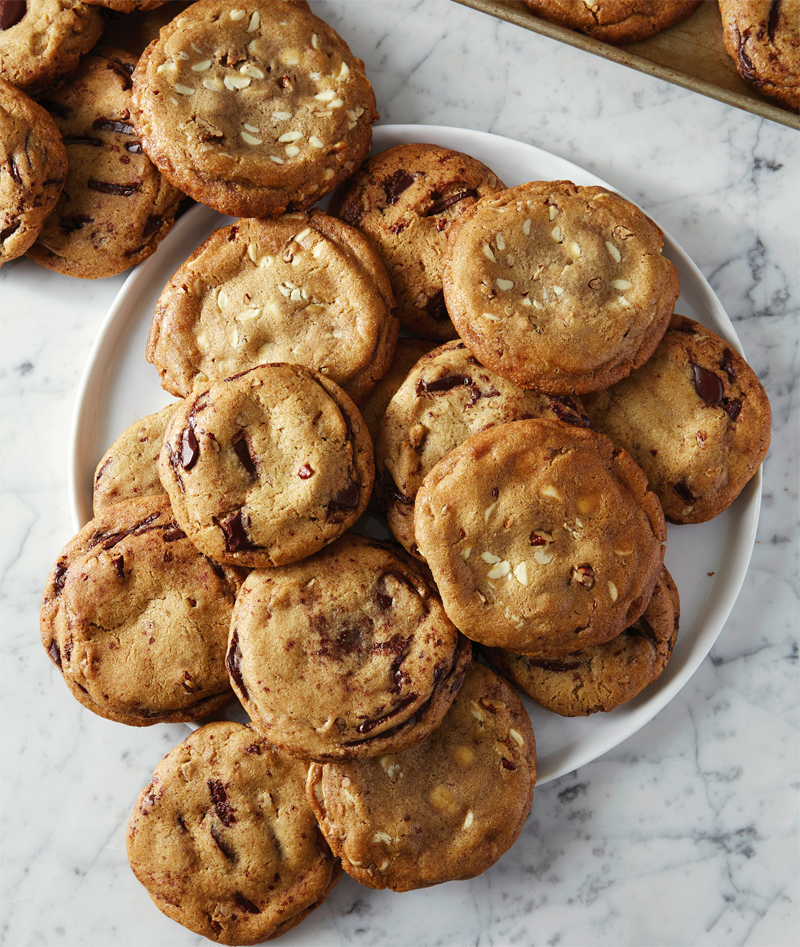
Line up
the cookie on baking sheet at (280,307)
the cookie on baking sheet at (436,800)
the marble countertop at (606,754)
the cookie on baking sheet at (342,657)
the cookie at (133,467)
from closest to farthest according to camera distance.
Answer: the cookie on baking sheet at (342,657), the cookie on baking sheet at (436,800), the cookie on baking sheet at (280,307), the cookie at (133,467), the marble countertop at (606,754)

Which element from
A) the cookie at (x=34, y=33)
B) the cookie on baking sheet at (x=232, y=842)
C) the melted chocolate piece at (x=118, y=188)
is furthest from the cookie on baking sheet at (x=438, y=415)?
the cookie at (x=34, y=33)

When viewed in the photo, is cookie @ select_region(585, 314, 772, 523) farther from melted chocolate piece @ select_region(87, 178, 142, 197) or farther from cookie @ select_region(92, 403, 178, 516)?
melted chocolate piece @ select_region(87, 178, 142, 197)

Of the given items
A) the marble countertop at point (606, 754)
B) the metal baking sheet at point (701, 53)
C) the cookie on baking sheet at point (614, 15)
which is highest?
the cookie on baking sheet at point (614, 15)

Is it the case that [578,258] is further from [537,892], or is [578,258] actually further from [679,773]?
[537,892]

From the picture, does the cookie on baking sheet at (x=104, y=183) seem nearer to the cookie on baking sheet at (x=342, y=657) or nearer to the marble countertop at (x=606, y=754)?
the marble countertop at (x=606, y=754)

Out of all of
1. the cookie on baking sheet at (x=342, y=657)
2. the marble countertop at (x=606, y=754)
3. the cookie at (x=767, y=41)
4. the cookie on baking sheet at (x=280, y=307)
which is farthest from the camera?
the cookie at (x=767, y=41)

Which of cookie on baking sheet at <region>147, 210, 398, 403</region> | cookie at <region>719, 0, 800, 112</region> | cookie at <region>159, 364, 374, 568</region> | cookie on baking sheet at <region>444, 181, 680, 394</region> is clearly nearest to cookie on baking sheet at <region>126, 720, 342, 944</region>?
cookie at <region>159, 364, 374, 568</region>

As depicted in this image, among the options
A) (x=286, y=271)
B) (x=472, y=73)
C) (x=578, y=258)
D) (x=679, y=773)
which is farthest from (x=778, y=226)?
(x=679, y=773)
